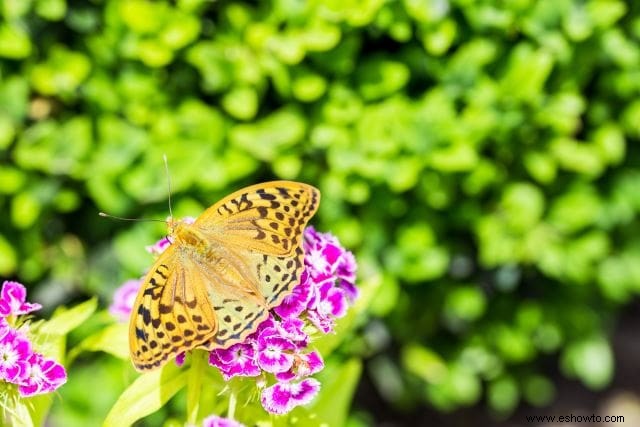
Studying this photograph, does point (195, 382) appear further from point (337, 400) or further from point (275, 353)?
point (337, 400)

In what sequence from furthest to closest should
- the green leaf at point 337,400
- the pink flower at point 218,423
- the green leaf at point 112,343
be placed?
the green leaf at point 337,400, the green leaf at point 112,343, the pink flower at point 218,423

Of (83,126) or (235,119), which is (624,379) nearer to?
(235,119)

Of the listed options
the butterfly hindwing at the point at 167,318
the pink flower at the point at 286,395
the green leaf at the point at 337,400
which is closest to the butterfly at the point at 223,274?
the butterfly hindwing at the point at 167,318

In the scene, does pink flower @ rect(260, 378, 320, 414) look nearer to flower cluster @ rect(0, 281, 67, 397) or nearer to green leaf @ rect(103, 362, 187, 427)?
green leaf @ rect(103, 362, 187, 427)

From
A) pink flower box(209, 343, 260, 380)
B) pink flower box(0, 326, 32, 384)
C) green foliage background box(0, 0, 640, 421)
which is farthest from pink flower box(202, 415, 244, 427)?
green foliage background box(0, 0, 640, 421)

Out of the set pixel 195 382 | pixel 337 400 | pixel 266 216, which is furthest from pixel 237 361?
pixel 337 400

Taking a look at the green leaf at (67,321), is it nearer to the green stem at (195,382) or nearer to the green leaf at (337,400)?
the green stem at (195,382)
